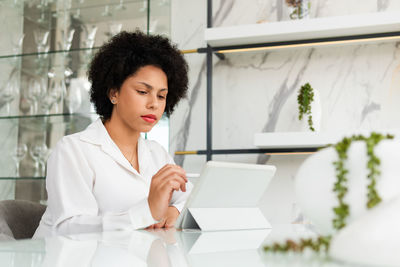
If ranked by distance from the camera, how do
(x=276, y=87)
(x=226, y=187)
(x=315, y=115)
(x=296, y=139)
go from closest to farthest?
(x=226, y=187) → (x=296, y=139) → (x=315, y=115) → (x=276, y=87)

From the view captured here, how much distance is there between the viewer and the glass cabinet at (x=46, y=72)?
2527 mm

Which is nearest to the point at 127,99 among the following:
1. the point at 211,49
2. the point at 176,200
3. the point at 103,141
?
the point at 103,141

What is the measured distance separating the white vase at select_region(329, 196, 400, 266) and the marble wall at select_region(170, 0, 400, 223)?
209 cm

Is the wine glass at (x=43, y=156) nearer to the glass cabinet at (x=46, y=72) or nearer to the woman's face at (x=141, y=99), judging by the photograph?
the glass cabinet at (x=46, y=72)

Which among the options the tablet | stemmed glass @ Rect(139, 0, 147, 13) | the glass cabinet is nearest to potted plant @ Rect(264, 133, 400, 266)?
the tablet

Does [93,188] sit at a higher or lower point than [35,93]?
lower

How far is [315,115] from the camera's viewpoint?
90.4 inches

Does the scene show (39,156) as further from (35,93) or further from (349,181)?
(349,181)

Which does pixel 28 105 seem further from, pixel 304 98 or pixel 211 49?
pixel 304 98

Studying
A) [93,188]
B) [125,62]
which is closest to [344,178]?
[93,188]

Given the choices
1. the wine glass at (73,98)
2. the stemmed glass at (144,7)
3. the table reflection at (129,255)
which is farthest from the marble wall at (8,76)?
the table reflection at (129,255)

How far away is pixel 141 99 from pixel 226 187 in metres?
0.65

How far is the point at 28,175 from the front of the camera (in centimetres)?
250

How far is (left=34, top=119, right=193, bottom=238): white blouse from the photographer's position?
1269 mm
